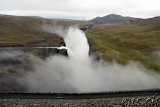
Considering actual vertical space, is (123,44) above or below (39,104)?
above

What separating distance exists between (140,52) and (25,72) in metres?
65.6

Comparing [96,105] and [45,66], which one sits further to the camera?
[45,66]

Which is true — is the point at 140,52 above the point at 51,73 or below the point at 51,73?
above

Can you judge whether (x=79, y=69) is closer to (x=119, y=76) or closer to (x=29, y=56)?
(x=119, y=76)

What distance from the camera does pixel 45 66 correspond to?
79.1 metres

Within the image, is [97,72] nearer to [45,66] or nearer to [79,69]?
[79,69]

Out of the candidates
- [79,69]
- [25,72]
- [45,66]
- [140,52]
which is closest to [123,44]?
[140,52]

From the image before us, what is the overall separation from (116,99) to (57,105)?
594 inches

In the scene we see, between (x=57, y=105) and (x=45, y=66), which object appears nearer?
(x=57, y=105)

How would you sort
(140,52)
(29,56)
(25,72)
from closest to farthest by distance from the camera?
(25,72) → (29,56) → (140,52)

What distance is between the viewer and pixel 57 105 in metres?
43.9

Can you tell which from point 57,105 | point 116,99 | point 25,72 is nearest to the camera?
point 57,105

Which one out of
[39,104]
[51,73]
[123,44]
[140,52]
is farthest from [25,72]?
[123,44]

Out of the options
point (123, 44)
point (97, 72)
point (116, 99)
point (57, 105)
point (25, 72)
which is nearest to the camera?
point (57, 105)
